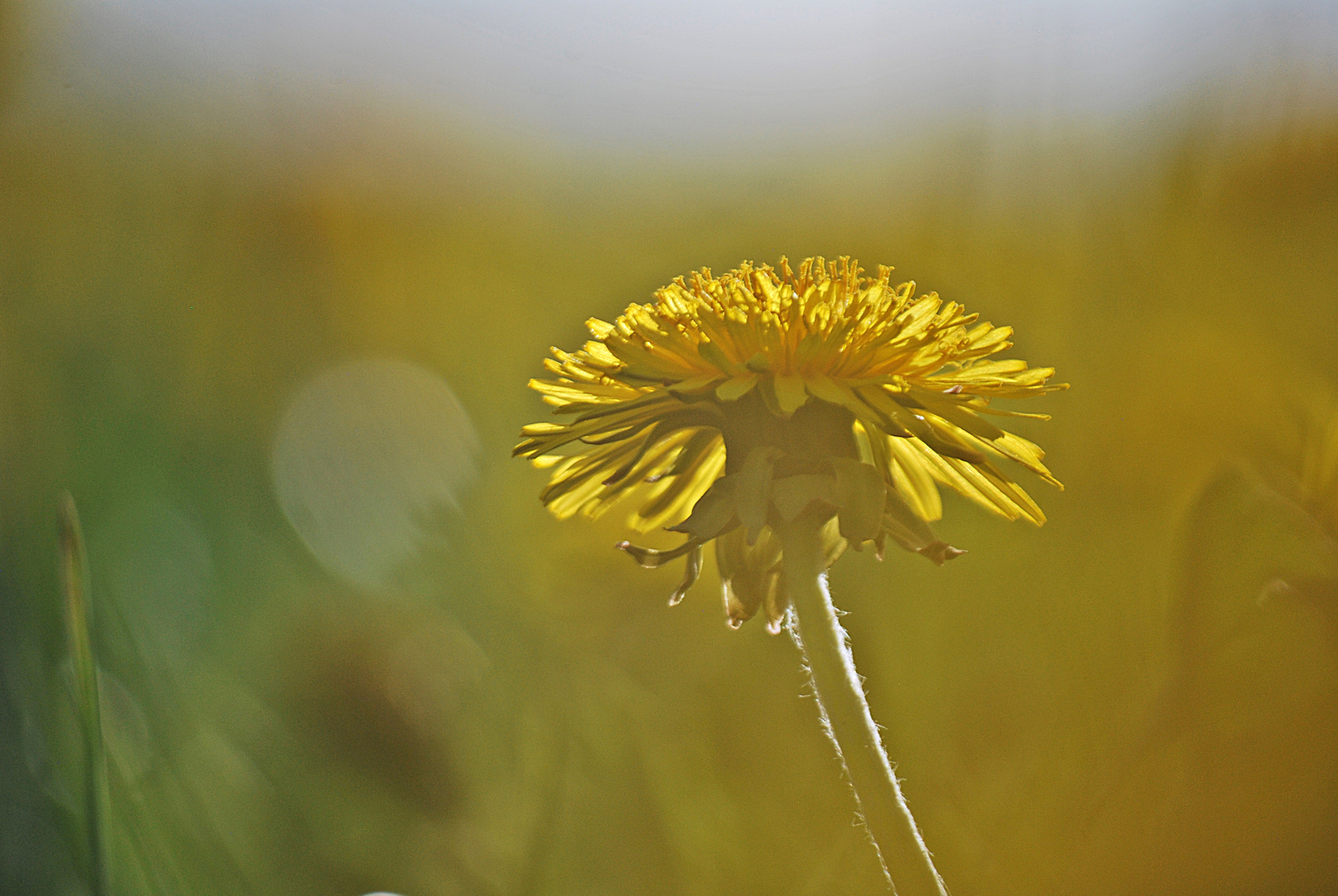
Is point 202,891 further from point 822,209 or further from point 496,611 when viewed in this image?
point 822,209

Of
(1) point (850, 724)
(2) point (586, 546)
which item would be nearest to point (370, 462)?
(2) point (586, 546)

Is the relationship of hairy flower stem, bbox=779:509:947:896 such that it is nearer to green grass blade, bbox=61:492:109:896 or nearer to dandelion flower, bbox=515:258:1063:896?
dandelion flower, bbox=515:258:1063:896

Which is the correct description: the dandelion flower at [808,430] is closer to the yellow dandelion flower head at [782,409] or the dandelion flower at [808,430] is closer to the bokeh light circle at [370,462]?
the yellow dandelion flower head at [782,409]

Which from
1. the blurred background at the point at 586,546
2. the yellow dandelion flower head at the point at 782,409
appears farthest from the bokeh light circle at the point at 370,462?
the yellow dandelion flower head at the point at 782,409

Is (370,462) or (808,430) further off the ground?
(808,430)

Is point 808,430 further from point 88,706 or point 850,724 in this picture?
point 88,706

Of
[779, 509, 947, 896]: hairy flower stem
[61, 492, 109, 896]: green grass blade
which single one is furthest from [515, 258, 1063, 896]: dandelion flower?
[61, 492, 109, 896]: green grass blade
